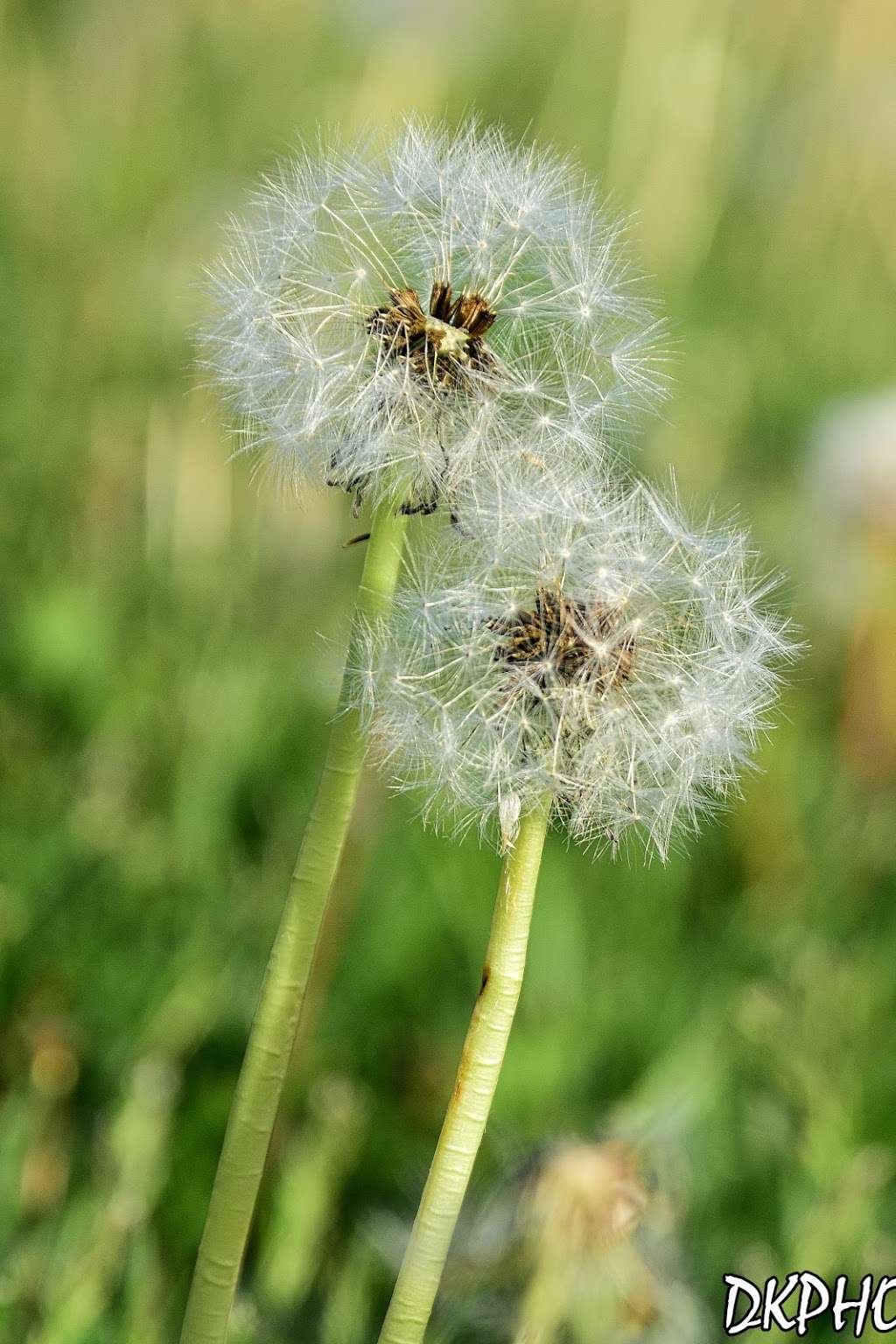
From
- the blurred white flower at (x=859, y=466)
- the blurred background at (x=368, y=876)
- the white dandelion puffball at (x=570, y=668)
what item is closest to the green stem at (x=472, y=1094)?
the white dandelion puffball at (x=570, y=668)

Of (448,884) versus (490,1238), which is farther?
(448,884)

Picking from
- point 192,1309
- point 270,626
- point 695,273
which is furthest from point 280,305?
point 695,273

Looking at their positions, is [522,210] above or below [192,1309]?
above

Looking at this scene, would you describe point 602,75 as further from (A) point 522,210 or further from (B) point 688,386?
(A) point 522,210

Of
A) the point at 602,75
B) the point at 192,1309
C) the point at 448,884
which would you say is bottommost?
the point at 192,1309

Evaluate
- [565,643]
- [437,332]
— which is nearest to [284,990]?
[565,643]

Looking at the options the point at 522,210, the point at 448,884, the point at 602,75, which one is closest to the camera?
the point at 522,210
